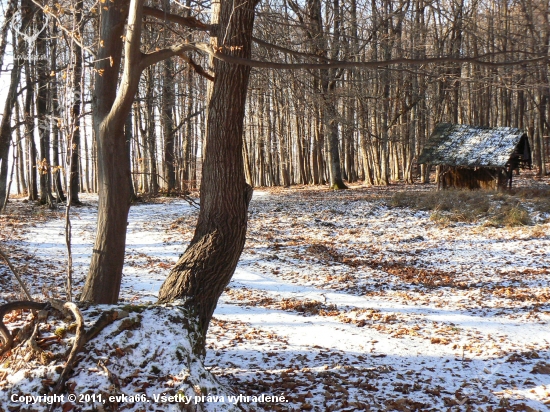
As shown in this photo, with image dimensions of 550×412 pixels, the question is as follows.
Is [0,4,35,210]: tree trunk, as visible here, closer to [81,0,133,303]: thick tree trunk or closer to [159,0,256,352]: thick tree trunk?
[81,0,133,303]: thick tree trunk

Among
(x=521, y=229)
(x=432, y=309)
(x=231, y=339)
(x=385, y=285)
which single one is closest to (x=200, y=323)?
(x=231, y=339)

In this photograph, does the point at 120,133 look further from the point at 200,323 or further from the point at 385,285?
the point at 385,285

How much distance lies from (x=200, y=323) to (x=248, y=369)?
115 centimetres

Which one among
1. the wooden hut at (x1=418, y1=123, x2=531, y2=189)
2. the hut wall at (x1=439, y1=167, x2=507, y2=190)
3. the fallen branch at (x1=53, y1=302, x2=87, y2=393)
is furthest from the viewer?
the hut wall at (x1=439, y1=167, x2=507, y2=190)

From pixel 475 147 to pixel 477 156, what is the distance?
848mm

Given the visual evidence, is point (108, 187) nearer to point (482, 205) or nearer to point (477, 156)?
point (482, 205)

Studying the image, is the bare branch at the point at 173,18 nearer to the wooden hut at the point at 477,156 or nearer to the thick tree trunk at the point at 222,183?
the thick tree trunk at the point at 222,183

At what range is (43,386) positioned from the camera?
3188 millimetres

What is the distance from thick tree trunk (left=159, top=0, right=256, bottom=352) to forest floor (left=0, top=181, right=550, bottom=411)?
→ 1143 mm

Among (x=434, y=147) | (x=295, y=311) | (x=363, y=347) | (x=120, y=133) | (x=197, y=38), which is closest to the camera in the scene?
(x=120, y=133)

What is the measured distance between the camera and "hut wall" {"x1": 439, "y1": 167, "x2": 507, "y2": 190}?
73.3ft

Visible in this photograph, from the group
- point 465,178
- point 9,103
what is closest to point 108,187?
point 9,103

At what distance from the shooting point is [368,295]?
8.80 m

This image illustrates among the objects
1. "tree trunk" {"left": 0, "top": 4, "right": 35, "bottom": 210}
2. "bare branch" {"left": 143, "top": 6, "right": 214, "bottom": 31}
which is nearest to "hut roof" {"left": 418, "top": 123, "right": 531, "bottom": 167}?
"tree trunk" {"left": 0, "top": 4, "right": 35, "bottom": 210}
